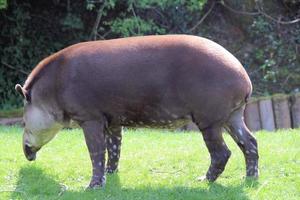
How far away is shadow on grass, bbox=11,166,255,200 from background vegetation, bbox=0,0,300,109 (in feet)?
23.9

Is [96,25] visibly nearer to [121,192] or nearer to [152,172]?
[152,172]

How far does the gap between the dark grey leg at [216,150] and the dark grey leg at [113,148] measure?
47.4 inches

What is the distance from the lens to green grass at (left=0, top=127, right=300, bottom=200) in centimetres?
662

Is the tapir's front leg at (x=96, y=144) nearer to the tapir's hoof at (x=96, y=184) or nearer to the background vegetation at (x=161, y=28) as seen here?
the tapir's hoof at (x=96, y=184)

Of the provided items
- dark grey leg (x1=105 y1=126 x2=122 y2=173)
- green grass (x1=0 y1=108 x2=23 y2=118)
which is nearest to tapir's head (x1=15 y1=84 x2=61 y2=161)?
dark grey leg (x1=105 y1=126 x2=122 y2=173)

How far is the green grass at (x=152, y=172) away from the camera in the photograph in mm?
Answer: 6621

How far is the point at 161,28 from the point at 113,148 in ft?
24.5

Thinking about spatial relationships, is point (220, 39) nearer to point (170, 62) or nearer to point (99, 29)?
point (99, 29)

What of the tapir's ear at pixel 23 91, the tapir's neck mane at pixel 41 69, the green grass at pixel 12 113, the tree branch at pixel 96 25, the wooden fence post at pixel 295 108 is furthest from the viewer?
the tree branch at pixel 96 25

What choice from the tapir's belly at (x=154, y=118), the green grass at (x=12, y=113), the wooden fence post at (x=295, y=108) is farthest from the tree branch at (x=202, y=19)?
the tapir's belly at (x=154, y=118)

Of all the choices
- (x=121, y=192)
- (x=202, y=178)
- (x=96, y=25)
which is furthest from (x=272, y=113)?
(x=121, y=192)

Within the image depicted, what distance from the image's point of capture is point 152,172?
7.59 meters

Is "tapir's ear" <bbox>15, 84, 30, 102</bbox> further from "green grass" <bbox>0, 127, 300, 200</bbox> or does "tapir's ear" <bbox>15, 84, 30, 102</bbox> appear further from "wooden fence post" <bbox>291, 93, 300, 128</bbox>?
"wooden fence post" <bbox>291, 93, 300, 128</bbox>

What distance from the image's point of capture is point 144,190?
22.0 feet
